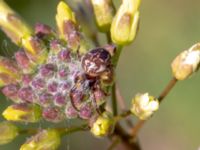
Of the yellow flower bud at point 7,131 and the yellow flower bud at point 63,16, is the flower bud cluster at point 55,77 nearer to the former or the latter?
the yellow flower bud at point 63,16

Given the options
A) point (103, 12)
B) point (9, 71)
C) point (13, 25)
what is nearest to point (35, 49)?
point (9, 71)

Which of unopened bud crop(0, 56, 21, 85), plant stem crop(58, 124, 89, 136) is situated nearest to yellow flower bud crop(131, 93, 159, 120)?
plant stem crop(58, 124, 89, 136)

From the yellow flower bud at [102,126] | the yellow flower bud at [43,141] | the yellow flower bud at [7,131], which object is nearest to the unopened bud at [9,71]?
the yellow flower bud at [7,131]

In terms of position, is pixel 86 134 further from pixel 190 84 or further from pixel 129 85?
pixel 190 84

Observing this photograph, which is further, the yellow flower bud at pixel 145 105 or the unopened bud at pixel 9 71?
the unopened bud at pixel 9 71

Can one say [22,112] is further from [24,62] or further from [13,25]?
[13,25]

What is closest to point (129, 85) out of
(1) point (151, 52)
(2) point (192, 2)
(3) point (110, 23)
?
(1) point (151, 52)
